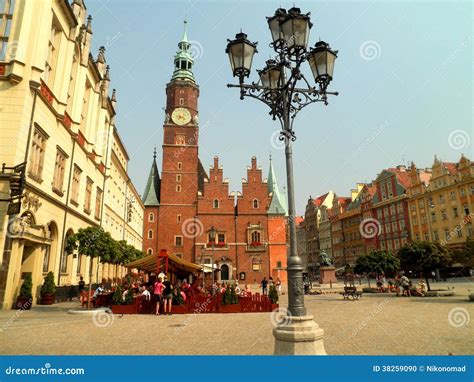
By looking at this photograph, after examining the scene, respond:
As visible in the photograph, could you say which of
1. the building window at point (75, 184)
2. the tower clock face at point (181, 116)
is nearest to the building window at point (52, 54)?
the building window at point (75, 184)

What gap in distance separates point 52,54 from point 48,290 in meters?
13.1

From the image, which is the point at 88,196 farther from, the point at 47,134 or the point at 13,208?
the point at 13,208

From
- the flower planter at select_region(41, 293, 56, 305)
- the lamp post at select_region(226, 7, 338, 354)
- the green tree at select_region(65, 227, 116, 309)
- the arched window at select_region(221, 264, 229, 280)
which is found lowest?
the flower planter at select_region(41, 293, 56, 305)

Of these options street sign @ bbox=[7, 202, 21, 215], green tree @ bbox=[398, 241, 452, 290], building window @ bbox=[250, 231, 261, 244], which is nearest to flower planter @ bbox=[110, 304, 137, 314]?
street sign @ bbox=[7, 202, 21, 215]

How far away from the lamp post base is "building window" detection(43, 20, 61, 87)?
18332mm

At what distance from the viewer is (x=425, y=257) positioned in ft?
74.3

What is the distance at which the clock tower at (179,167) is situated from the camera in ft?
164

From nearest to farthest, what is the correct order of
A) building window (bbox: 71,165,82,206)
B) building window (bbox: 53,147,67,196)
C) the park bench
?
building window (bbox: 53,147,67,196)
the park bench
building window (bbox: 71,165,82,206)

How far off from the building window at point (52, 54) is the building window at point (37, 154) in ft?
10.9

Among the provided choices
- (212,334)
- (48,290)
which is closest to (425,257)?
(212,334)

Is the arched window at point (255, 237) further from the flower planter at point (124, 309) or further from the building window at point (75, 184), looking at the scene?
the flower planter at point (124, 309)

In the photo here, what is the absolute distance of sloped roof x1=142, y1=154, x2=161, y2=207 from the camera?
171 ft

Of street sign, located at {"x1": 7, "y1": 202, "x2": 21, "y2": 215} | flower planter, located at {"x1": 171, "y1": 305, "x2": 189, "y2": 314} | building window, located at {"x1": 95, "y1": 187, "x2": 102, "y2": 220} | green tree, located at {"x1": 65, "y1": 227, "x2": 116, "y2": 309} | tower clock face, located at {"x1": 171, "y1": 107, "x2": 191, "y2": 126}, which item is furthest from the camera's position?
tower clock face, located at {"x1": 171, "y1": 107, "x2": 191, "y2": 126}

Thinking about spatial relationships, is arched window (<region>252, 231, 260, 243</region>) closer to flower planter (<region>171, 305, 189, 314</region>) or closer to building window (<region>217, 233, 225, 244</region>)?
building window (<region>217, 233, 225, 244</region>)
